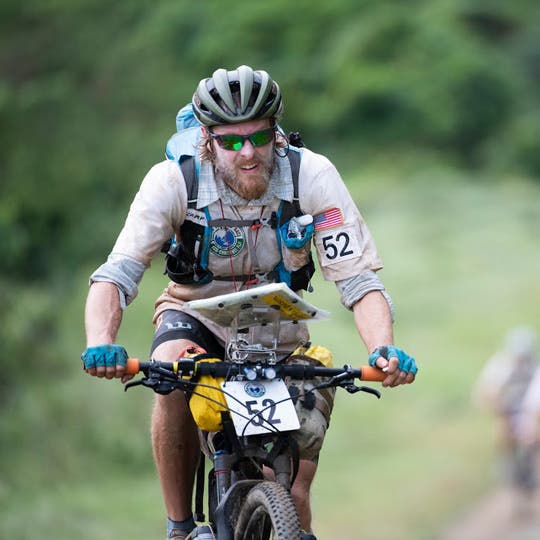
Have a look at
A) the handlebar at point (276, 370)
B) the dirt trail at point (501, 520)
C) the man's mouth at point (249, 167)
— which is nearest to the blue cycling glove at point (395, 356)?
the handlebar at point (276, 370)

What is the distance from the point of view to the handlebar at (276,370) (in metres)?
5.91

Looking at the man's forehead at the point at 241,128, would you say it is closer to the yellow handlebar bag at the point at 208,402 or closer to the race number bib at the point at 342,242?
the race number bib at the point at 342,242

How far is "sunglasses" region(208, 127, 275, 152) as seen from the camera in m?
6.26

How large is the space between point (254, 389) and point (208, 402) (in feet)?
0.65

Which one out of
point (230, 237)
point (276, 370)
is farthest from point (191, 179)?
point (276, 370)

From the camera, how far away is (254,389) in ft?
19.9

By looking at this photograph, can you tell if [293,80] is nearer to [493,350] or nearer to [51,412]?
[493,350]

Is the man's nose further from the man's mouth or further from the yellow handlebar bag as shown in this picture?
the yellow handlebar bag

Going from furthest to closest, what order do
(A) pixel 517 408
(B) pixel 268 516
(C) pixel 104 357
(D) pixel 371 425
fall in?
(D) pixel 371 425 < (A) pixel 517 408 < (B) pixel 268 516 < (C) pixel 104 357

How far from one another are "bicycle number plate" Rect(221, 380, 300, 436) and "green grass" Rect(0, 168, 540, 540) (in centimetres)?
807

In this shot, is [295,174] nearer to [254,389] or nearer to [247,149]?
[247,149]

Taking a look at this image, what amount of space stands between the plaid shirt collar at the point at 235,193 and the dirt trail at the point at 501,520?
10015 millimetres

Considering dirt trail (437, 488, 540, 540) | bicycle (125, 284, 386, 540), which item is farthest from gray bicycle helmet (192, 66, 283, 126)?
dirt trail (437, 488, 540, 540)

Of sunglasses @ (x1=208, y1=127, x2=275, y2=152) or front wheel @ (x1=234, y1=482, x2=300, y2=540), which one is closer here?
front wheel @ (x1=234, y1=482, x2=300, y2=540)
